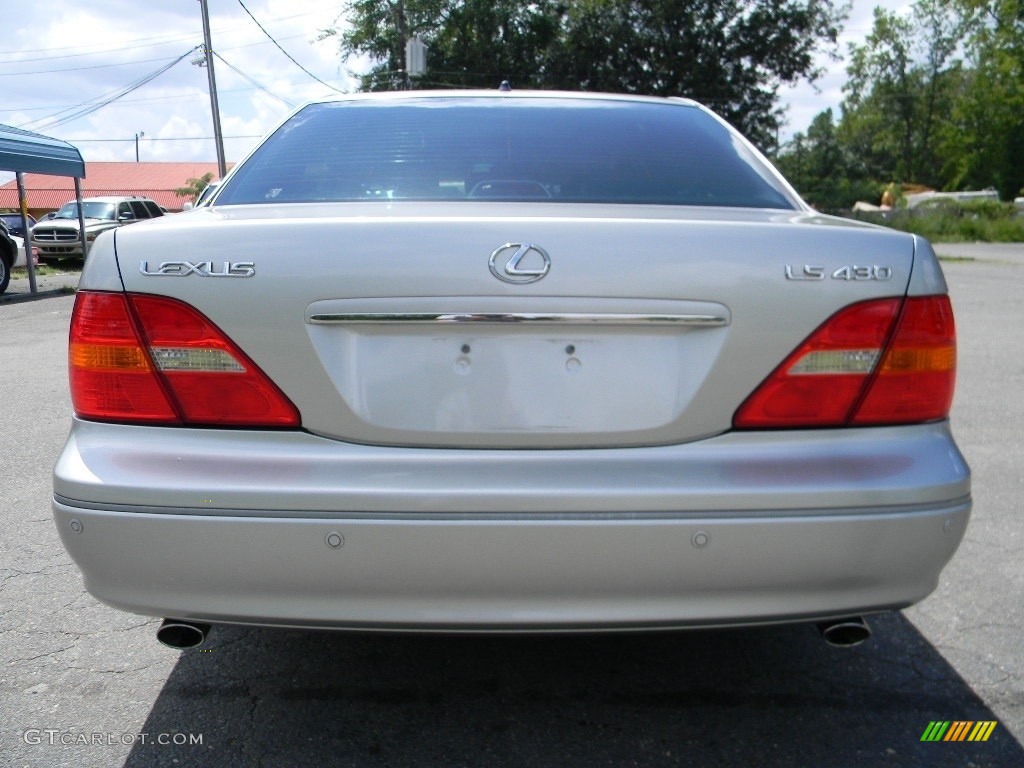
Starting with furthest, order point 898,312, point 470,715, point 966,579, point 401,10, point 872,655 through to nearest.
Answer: point 401,10 → point 966,579 → point 872,655 → point 470,715 → point 898,312

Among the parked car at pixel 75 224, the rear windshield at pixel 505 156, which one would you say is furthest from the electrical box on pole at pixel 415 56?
the rear windshield at pixel 505 156

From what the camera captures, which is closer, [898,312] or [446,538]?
[446,538]

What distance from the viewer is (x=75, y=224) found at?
22469 millimetres

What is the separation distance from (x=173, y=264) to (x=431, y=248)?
1.76 ft

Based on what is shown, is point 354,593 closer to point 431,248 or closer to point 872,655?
point 431,248

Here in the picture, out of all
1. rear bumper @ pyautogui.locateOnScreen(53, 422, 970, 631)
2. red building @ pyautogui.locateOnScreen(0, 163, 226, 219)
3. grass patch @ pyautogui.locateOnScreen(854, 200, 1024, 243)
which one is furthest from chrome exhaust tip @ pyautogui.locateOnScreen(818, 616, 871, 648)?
red building @ pyautogui.locateOnScreen(0, 163, 226, 219)

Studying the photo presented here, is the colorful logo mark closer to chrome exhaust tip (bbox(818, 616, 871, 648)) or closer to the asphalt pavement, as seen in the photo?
the asphalt pavement

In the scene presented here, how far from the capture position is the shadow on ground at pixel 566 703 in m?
2.30

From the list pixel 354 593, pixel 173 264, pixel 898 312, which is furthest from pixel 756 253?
pixel 173 264

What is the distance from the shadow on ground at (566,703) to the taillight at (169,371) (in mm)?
863

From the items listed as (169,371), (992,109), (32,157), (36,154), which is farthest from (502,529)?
(992,109)

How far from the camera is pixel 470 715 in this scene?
8.14 feet

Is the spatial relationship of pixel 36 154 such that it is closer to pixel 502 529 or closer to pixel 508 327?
pixel 508 327

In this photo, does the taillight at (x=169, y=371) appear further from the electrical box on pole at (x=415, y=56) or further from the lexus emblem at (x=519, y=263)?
the electrical box on pole at (x=415, y=56)
